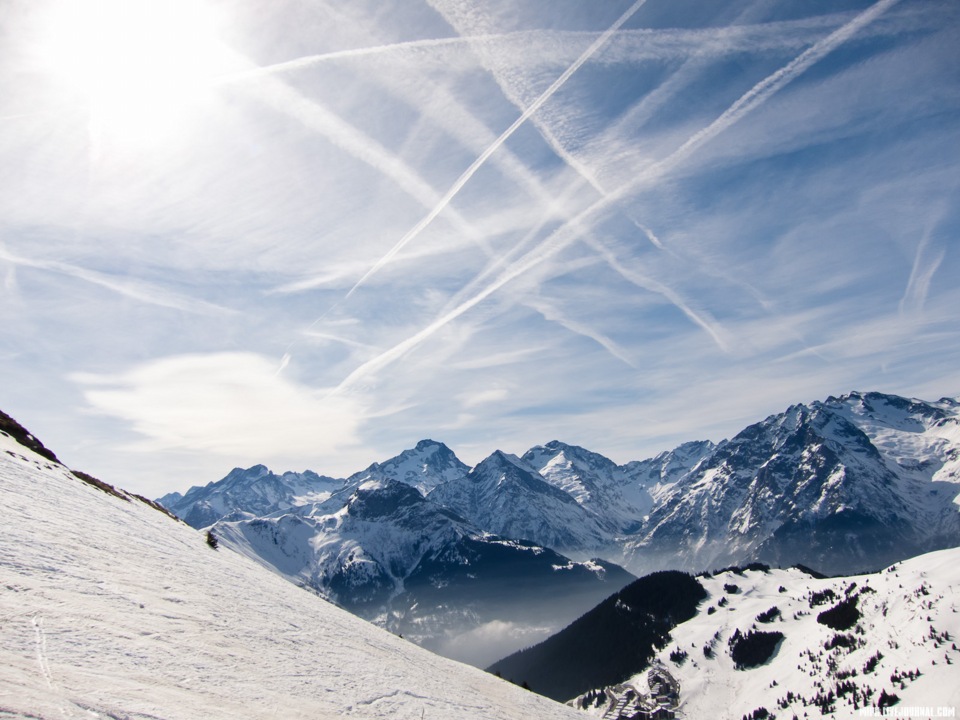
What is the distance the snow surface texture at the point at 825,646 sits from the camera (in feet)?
269

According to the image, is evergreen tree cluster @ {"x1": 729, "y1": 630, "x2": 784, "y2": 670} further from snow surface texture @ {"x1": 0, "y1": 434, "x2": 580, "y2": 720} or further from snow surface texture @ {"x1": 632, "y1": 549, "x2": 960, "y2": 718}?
snow surface texture @ {"x1": 0, "y1": 434, "x2": 580, "y2": 720}

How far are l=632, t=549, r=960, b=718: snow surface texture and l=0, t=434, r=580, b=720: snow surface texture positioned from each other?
86341 mm

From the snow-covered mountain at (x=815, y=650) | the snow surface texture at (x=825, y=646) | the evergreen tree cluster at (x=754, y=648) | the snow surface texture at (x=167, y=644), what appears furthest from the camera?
the evergreen tree cluster at (x=754, y=648)

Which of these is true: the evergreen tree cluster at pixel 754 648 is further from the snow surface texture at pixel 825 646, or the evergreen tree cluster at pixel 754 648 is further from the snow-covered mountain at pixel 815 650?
the snow surface texture at pixel 825 646

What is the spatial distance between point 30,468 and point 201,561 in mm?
7688

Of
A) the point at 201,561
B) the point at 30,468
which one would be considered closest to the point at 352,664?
the point at 201,561

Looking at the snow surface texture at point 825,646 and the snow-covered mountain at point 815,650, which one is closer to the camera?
the snow surface texture at point 825,646

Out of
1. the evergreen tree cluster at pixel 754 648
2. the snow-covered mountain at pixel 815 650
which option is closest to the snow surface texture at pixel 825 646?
the snow-covered mountain at pixel 815 650

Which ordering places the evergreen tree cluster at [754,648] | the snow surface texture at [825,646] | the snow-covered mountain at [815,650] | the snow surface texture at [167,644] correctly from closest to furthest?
the snow surface texture at [167,644], the snow surface texture at [825,646], the snow-covered mountain at [815,650], the evergreen tree cluster at [754,648]

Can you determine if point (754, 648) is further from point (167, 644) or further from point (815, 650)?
point (167, 644)

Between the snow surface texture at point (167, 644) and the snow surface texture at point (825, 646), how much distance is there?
8634 centimetres

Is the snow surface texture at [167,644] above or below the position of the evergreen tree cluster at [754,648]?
above

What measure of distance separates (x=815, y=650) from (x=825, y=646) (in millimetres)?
3429

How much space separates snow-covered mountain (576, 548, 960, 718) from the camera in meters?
82.4
